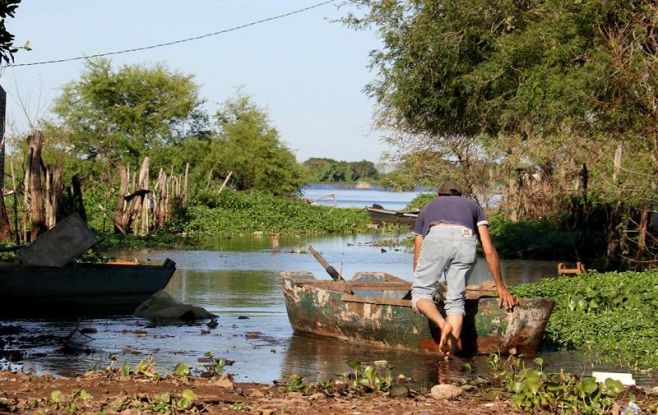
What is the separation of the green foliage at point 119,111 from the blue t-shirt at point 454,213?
150 ft

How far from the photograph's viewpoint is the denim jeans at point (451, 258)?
441 inches

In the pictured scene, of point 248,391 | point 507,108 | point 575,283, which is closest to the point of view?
point 248,391

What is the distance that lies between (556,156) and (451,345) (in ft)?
60.9

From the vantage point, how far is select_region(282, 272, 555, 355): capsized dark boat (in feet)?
39.9

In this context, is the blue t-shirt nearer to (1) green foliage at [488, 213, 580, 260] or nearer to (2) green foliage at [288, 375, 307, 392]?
(2) green foliage at [288, 375, 307, 392]

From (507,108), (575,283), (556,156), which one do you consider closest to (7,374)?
(575,283)

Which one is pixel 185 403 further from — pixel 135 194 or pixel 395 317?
pixel 135 194

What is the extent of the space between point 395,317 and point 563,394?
14.4 feet

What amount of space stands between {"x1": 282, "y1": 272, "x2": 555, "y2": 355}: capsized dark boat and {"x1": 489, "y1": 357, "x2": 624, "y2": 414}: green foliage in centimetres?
341

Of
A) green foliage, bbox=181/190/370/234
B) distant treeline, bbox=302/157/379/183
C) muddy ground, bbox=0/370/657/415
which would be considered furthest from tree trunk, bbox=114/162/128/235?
distant treeline, bbox=302/157/379/183

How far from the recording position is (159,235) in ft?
112

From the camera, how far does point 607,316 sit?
13.5 metres

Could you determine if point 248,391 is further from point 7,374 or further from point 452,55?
point 452,55

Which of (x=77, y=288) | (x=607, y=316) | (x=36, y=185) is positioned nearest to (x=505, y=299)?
A: (x=607, y=316)
